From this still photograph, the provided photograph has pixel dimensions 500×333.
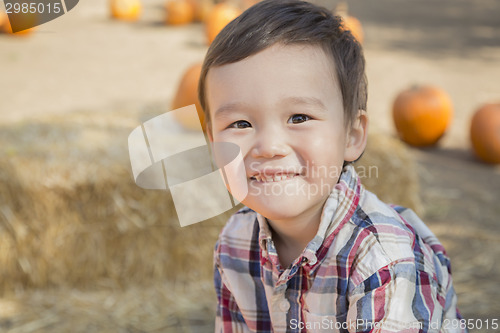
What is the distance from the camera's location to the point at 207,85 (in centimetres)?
149

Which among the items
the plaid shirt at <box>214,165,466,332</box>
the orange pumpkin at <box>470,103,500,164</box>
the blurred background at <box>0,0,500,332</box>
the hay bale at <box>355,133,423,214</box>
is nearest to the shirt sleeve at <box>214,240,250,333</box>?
the plaid shirt at <box>214,165,466,332</box>

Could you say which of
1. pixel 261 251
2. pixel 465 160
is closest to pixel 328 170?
pixel 261 251

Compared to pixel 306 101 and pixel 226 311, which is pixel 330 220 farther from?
pixel 226 311

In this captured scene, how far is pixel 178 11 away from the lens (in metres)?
10.2

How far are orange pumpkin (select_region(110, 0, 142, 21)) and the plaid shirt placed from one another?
383 inches

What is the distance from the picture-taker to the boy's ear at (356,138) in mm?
1550

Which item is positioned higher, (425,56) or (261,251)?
(261,251)

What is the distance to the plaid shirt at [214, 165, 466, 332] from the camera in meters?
1.35

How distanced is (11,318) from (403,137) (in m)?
3.38

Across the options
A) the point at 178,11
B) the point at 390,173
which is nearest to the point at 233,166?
the point at 390,173

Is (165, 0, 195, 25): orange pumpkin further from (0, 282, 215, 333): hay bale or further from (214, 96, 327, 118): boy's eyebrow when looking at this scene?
(214, 96, 327, 118): boy's eyebrow

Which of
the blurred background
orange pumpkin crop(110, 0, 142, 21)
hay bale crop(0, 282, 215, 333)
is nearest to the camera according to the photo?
hay bale crop(0, 282, 215, 333)

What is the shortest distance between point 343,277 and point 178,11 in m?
9.42

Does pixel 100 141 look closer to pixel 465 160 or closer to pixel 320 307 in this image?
pixel 320 307
